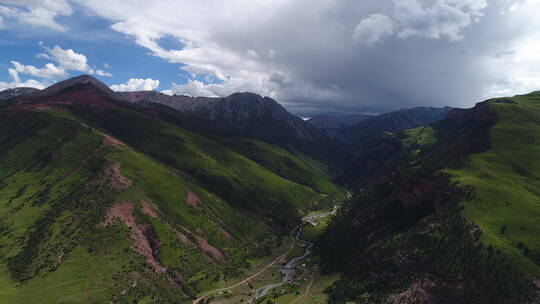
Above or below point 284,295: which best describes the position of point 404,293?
above

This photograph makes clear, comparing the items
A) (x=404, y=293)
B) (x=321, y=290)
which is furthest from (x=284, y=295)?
(x=404, y=293)

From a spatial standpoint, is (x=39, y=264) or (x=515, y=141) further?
(x=515, y=141)

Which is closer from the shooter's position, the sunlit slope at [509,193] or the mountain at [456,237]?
the mountain at [456,237]

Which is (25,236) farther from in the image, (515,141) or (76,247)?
(515,141)

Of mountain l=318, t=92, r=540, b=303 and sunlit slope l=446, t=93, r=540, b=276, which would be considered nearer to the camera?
mountain l=318, t=92, r=540, b=303

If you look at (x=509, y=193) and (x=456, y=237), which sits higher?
(x=509, y=193)

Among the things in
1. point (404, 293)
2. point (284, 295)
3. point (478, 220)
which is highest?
point (478, 220)

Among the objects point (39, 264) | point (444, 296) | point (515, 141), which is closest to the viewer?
point (444, 296)

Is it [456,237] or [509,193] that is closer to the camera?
[456,237]
